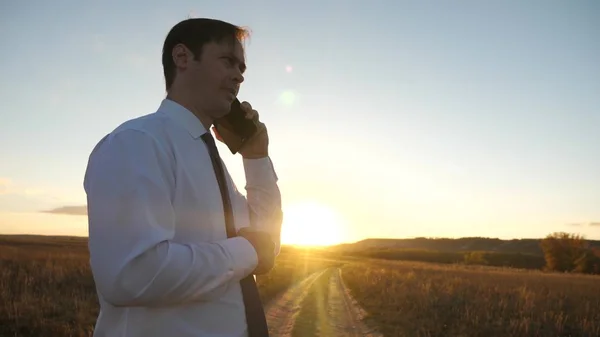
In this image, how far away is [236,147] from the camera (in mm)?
2469

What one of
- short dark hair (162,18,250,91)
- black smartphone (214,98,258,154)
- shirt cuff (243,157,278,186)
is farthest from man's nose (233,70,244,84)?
shirt cuff (243,157,278,186)

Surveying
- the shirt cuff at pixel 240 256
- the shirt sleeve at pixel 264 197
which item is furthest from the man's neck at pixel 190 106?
the shirt cuff at pixel 240 256

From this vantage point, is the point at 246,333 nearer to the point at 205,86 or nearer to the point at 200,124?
the point at 200,124

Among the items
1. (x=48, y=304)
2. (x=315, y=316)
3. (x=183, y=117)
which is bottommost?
(x=315, y=316)

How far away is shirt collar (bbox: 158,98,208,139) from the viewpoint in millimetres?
1816

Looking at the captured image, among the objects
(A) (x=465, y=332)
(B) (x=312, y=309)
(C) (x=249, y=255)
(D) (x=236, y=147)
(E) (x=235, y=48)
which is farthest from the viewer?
(B) (x=312, y=309)

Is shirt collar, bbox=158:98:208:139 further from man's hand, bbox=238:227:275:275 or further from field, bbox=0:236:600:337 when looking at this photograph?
field, bbox=0:236:600:337

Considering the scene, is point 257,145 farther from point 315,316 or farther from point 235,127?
point 315,316

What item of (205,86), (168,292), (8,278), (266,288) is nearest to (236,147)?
(205,86)

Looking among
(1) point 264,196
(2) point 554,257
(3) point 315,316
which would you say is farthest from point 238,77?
(2) point 554,257

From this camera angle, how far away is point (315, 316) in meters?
15.2

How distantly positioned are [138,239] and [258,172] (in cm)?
115

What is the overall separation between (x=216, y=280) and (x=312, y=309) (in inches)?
632

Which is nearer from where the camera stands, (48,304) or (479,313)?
(48,304)
